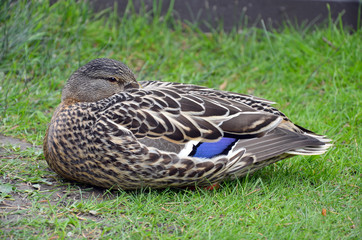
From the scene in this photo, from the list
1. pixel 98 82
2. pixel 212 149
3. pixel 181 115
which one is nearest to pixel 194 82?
pixel 98 82

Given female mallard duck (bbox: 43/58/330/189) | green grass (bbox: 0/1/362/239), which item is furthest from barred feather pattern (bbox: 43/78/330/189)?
green grass (bbox: 0/1/362/239)

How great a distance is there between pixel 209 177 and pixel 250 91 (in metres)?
2.50

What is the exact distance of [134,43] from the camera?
21.8 feet

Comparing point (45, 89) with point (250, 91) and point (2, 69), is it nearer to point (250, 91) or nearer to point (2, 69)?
point (2, 69)

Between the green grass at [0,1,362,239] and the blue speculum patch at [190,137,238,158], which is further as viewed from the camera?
the blue speculum patch at [190,137,238,158]

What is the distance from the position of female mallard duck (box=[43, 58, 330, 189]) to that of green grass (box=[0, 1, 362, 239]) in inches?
7.4

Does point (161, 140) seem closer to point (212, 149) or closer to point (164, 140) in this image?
point (164, 140)

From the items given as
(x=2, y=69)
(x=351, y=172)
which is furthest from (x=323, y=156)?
(x=2, y=69)

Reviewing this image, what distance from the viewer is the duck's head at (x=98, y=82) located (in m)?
4.12

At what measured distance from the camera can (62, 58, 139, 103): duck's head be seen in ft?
13.5

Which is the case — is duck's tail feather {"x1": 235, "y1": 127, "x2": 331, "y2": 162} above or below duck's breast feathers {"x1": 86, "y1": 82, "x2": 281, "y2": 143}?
below

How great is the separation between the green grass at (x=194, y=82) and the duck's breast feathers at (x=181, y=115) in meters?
0.46

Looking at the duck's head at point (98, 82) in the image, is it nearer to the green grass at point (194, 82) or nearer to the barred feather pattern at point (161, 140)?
the barred feather pattern at point (161, 140)

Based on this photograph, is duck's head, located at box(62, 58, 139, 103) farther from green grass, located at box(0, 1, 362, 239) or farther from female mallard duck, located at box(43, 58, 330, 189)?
green grass, located at box(0, 1, 362, 239)
